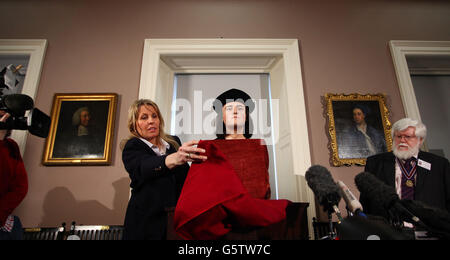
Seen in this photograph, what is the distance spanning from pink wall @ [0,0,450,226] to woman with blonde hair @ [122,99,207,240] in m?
1.08

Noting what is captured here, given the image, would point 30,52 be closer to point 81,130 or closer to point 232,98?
point 81,130

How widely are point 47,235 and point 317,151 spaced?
276 cm

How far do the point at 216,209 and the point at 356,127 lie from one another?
7.83ft

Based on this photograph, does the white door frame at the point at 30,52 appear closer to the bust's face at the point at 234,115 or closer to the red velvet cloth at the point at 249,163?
the bust's face at the point at 234,115

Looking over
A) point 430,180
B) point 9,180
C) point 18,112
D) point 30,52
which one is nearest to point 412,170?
point 430,180

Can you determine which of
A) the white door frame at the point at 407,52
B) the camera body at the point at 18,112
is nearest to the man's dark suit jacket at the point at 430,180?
the white door frame at the point at 407,52

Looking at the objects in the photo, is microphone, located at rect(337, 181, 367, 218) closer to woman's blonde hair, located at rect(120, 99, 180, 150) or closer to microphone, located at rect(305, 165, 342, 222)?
microphone, located at rect(305, 165, 342, 222)

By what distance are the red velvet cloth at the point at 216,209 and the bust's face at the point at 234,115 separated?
0.73 metres

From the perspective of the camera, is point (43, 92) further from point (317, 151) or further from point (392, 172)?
point (392, 172)

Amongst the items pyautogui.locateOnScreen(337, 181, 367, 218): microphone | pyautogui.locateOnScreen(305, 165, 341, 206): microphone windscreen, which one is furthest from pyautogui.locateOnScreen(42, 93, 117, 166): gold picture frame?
pyautogui.locateOnScreen(337, 181, 367, 218): microphone

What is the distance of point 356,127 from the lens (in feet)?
9.81
